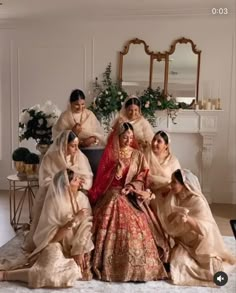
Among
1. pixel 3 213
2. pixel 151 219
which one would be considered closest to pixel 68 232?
pixel 151 219

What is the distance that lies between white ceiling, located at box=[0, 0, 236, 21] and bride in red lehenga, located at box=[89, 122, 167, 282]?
7.61 ft

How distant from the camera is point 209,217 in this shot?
3270 millimetres

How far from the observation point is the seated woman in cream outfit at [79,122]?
3768 millimetres

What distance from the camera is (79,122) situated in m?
3.84

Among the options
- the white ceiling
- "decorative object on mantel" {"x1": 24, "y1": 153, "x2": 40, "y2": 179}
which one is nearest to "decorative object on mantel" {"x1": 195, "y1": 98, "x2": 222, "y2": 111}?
the white ceiling

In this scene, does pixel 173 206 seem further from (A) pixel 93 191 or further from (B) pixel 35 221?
(B) pixel 35 221

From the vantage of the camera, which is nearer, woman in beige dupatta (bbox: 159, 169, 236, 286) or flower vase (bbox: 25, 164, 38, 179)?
woman in beige dupatta (bbox: 159, 169, 236, 286)

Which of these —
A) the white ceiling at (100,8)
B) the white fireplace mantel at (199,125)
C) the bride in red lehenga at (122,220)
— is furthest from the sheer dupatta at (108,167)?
the white fireplace mantel at (199,125)

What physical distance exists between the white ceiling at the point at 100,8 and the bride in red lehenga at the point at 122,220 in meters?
2.32

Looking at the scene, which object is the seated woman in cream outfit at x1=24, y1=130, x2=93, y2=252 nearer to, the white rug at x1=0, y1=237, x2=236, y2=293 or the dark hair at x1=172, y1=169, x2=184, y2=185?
the white rug at x1=0, y1=237, x2=236, y2=293

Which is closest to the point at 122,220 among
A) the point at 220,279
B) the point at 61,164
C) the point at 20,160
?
the point at 61,164

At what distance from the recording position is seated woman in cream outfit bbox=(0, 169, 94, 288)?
9.82 feet

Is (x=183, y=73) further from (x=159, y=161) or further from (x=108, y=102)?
(x=159, y=161)

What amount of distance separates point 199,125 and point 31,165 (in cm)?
245
